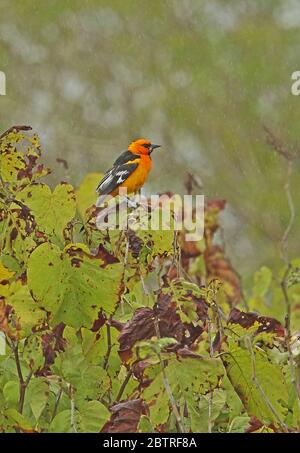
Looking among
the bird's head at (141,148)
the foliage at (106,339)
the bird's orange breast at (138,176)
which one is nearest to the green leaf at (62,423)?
the foliage at (106,339)

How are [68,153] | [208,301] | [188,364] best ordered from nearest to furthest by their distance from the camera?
[188,364] < [208,301] < [68,153]

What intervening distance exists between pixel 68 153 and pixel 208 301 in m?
9.24

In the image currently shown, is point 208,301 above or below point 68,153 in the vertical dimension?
below

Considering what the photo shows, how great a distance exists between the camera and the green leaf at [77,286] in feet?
5.09

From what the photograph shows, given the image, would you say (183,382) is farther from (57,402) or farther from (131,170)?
(131,170)

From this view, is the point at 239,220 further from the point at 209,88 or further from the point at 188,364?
the point at 188,364

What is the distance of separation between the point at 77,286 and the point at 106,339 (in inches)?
6.7

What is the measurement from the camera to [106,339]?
1.71 meters

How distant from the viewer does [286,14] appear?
12.2 m

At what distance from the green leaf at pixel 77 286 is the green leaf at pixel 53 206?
10 cm

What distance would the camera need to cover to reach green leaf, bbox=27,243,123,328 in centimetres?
155

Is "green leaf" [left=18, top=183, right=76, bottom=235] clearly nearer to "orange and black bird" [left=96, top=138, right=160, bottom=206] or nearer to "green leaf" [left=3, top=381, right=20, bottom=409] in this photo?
"green leaf" [left=3, top=381, right=20, bottom=409]

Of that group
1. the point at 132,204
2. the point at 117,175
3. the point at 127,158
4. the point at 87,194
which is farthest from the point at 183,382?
the point at 127,158

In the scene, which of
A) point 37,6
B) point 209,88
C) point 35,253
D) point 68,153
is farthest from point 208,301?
point 37,6
